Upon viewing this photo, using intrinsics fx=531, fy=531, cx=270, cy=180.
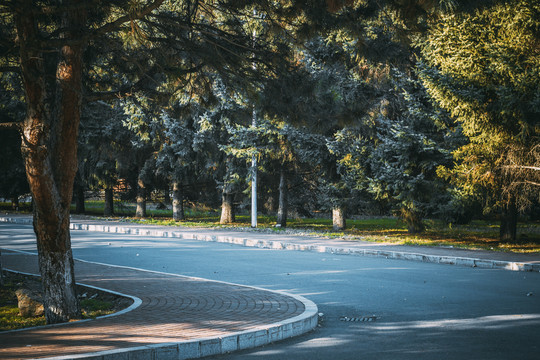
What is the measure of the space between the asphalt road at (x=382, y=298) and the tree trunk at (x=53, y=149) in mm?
2979

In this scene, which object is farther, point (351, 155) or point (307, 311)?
point (351, 155)

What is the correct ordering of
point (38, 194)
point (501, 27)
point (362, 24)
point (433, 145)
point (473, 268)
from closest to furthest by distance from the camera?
1. point (38, 194)
2. point (362, 24)
3. point (473, 268)
4. point (501, 27)
5. point (433, 145)

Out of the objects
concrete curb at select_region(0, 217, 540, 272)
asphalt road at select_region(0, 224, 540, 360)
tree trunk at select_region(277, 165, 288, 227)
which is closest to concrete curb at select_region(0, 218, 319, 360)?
asphalt road at select_region(0, 224, 540, 360)

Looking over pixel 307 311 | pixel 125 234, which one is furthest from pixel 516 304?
pixel 125 234

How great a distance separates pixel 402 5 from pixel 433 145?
47.1 ft

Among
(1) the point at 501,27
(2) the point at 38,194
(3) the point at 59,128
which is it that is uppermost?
(1) the point at 501,27

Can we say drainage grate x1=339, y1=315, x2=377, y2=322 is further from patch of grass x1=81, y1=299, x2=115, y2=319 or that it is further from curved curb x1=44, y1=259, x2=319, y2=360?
patch of grass x1=81, y1=299, x2=115, y2=319

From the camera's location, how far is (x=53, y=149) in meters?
7.70

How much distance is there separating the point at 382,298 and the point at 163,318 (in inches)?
158

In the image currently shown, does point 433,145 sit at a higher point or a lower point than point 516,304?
higher

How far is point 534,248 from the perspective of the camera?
61.6 ft

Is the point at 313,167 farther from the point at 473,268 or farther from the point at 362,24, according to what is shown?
the point at 362,24

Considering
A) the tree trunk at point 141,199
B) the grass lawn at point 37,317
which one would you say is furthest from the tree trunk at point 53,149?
the tree trunk at point 141,199

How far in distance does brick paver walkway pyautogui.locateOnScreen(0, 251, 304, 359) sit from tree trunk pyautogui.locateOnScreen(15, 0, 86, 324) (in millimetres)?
829
